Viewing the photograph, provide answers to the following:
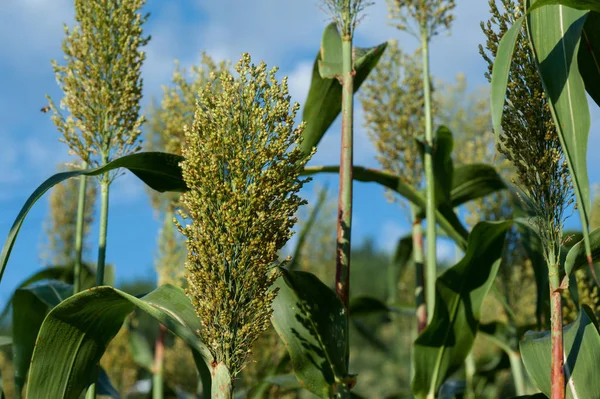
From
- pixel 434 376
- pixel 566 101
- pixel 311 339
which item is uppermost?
pixel 566 101

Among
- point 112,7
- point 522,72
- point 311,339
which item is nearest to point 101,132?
point 112,7

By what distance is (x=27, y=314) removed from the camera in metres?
3.30

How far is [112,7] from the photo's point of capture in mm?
3115

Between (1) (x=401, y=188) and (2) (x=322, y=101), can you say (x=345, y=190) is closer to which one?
(2) (x=322, y=101)

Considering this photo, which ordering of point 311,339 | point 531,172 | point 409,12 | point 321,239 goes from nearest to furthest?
point 531,172, point 311,339, point 409,12, point 321,239

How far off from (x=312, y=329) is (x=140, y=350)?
3.23m

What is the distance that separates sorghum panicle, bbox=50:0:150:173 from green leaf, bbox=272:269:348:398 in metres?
1.03

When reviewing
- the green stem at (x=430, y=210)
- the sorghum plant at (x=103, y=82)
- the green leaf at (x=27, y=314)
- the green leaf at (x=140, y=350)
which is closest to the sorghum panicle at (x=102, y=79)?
the sorghum plant at (x=103, y=82)

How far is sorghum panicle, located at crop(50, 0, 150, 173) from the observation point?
9.74 ft

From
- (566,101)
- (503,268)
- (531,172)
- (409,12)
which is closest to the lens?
(566,101)

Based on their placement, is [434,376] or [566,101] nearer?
[566,101]

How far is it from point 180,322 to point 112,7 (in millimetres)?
1638

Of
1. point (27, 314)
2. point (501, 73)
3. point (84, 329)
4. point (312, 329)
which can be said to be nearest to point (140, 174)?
point (84, 329)

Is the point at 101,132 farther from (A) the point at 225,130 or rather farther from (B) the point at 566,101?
(B) the point at 566,101
